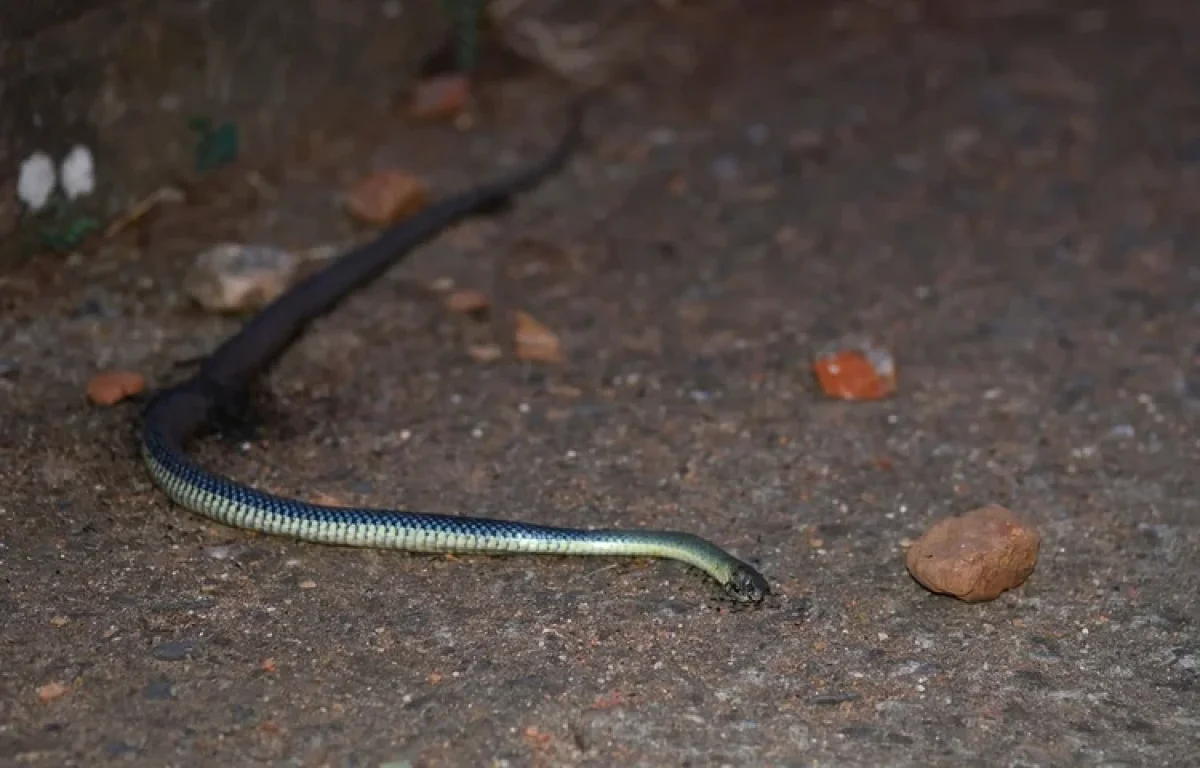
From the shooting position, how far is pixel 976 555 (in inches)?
183

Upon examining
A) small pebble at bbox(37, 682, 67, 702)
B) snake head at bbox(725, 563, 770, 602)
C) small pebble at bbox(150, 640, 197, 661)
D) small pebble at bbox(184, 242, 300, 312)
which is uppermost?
small pebble at bbox(37, 682, 67, 702)

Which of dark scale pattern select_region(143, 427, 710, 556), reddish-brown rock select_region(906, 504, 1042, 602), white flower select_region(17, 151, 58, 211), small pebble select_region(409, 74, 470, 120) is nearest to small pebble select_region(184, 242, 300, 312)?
white flower select_region(17, 151, 58, 211)

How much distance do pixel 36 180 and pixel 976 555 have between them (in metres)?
3.84

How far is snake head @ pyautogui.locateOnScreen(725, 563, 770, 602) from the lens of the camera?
4.66 meters

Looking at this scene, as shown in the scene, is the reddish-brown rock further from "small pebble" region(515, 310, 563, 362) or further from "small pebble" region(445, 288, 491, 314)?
"small pebble" region(445, 288, 491, 314)

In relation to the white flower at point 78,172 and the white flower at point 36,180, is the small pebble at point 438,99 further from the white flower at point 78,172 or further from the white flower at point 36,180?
the white flower at point 36,180

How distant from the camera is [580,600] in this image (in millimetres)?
4703

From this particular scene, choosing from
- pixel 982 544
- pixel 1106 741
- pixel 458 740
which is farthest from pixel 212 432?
pixel 1106 741

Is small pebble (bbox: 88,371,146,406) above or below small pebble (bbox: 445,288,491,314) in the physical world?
above

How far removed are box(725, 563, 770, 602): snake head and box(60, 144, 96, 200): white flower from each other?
10.9 ft

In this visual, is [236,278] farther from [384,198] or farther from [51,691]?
[51,691]

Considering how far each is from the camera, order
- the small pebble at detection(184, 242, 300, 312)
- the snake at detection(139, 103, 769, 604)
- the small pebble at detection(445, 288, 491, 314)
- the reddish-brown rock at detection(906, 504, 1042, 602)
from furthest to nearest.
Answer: the small pebble at detection(445, 288, 491, 314) < the small pebble at detection(184, 242, 300, 312) < the snake at detection(139, 103, 769, 604) < the reddish-brown rock at detection(906, 504, 1042, 602)

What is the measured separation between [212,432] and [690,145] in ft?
11.5

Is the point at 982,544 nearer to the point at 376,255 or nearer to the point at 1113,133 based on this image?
the point at 376,255
